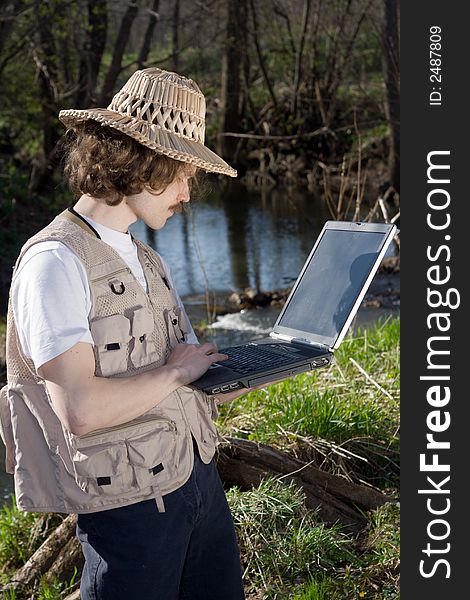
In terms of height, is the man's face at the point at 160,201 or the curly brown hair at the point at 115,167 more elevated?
the curly brown hair at the point at 115,167

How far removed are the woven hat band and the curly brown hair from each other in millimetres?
69

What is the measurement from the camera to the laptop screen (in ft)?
7.78

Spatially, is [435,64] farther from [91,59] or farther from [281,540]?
[91,59]

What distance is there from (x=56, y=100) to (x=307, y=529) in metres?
11.9

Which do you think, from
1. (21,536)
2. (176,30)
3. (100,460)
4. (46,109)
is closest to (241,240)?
(46,109)

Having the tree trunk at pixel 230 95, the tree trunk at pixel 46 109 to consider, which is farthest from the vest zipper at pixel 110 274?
the tree trunk at pixel 230 95

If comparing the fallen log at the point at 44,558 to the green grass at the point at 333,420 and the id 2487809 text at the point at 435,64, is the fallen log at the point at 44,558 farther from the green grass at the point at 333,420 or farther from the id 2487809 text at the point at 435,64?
the id 2487809 text at the point at 435,64

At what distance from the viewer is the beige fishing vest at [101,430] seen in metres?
1.91

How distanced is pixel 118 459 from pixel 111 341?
0.27 metres

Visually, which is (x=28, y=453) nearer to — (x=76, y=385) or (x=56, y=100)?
(x=76, y=385)

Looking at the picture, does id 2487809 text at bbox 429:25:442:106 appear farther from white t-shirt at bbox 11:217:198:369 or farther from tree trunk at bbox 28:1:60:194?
tree trunk at bbox 28:1:60:194

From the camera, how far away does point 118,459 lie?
6.33 feet

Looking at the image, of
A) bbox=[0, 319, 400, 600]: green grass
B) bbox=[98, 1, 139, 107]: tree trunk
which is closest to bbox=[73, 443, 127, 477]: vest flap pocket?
bbox=[0, 319, 400, 600]: green grass

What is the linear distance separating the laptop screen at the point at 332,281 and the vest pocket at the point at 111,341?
647 millimetres
